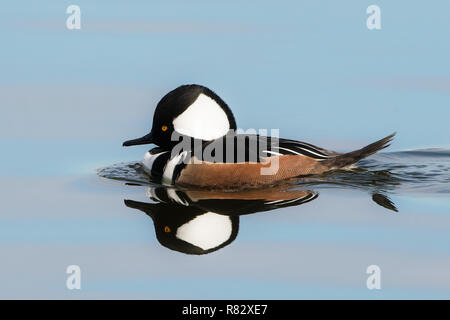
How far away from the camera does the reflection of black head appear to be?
8234 millimetres

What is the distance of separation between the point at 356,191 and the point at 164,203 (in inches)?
91.1

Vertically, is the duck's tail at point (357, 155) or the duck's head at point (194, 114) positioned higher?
the duck's head at point (194, 114)

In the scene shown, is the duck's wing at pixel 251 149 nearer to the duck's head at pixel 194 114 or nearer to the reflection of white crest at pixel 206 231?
the duck's head at pixel 194 114

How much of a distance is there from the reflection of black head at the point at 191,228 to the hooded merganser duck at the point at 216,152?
103 cm

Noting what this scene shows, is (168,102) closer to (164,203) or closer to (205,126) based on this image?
(205,126)

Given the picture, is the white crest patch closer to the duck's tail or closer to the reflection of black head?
the duck's tail

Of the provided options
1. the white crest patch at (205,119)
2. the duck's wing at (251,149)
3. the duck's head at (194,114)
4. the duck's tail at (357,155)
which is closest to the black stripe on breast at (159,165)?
the duck's head at (194,114)

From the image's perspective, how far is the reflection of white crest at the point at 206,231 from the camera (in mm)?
8289

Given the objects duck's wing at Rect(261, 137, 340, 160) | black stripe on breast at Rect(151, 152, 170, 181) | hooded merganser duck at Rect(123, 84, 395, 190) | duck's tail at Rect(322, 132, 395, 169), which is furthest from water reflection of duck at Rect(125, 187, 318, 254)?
duck's tail at Rect(322, 132, 395, 169)

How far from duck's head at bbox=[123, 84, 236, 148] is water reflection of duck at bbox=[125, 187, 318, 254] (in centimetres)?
90

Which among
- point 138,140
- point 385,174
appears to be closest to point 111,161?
point 138,140

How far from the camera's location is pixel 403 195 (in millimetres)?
9922

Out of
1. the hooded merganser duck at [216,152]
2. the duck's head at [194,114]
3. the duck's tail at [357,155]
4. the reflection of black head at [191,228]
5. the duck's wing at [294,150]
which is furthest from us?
the duck's tail at [357,155]

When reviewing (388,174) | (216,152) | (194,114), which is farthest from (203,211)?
(388,174)
